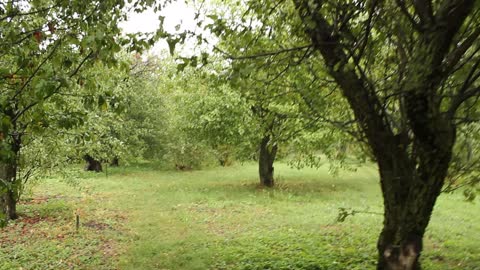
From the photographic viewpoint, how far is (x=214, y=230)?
1224 cm

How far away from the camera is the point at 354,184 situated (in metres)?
23.1

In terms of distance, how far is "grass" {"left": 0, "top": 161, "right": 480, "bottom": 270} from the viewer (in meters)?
8.84

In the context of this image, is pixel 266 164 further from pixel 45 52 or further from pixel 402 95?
pixel 45 52

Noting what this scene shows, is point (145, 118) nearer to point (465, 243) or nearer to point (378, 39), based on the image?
point (465, 243)

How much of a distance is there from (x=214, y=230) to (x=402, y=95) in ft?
27.6

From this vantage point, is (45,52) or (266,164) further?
(266,164)

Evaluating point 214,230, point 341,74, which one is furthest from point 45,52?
point 214,230

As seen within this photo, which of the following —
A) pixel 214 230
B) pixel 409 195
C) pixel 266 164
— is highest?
pixel 266 164

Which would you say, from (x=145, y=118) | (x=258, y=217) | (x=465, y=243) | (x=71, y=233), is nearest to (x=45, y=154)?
(x=71, y=233)

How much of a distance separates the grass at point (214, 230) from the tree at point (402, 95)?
2586mm

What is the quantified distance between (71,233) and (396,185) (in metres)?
9.40

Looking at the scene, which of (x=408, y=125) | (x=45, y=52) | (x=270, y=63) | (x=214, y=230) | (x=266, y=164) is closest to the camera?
(x=45, y=52)

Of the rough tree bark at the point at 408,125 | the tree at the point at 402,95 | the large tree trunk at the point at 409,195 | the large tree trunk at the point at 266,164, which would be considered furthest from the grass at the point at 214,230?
the tree at the point at 402,95

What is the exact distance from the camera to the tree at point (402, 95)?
4.66 meters
